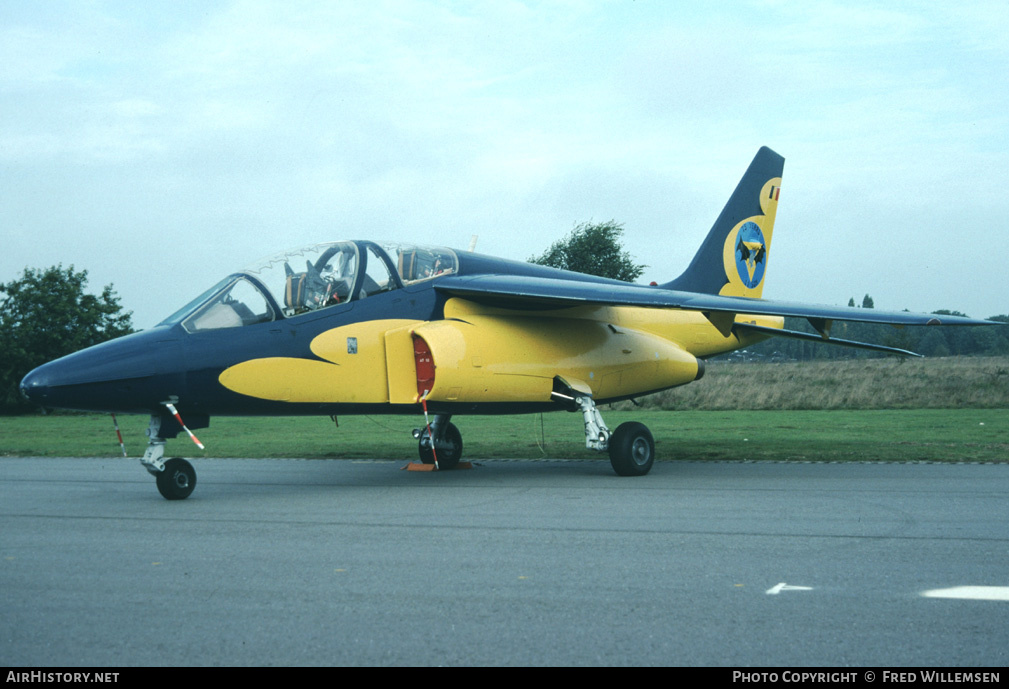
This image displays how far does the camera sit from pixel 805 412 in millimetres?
29391

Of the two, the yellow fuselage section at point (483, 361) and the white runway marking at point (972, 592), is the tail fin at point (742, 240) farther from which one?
the white runway marking at point (972, 592)

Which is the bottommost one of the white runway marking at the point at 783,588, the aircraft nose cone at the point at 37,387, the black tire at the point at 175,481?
the white runway marking at the point at 783,588

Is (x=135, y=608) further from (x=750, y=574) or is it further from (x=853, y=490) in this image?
(x=853, y=490)

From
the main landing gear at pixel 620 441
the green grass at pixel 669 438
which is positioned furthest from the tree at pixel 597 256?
the main landing gear at pixel 620 441

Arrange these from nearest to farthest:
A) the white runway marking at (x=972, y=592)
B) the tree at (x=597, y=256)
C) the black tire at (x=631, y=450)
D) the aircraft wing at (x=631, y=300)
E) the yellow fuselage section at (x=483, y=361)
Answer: the white runway marking at (x=972, y=592) < the yellow fuselage section at (x=483, y=361) < the aircraft wing at (x=631, y=300) < the black tire at (x=631, y=450) < the tree at (x=597, y=256)

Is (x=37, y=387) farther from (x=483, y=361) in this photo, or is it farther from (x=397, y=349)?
(x=483, y=361)

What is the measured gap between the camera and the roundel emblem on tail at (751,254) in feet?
57.6

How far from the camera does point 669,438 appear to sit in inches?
784

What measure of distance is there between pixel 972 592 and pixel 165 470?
8172 millimetres

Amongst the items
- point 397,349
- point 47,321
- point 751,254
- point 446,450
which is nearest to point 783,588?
point 397,349

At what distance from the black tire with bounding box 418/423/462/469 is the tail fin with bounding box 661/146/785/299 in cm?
512

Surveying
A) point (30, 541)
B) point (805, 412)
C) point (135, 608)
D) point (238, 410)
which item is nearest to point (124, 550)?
point (30, 541)

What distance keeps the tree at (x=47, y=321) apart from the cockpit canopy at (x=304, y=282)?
120 ft
